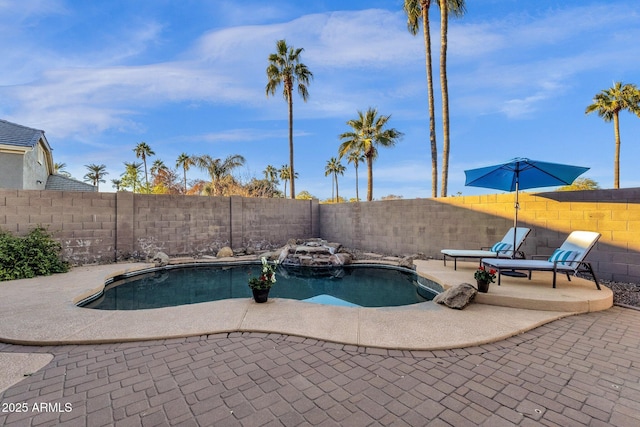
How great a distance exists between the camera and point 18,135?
993cm

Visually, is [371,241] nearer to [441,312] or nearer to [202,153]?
[441,312]

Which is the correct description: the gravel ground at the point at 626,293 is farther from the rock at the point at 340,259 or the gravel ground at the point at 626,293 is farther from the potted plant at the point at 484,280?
the rock at the point at 340,259

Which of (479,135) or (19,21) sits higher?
(19,21)

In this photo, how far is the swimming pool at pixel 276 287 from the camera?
16.9 ft

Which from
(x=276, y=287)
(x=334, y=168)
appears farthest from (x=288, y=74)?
(x=334, y=168)

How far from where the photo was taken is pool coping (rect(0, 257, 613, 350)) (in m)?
2.90

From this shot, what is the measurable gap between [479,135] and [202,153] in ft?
61.9

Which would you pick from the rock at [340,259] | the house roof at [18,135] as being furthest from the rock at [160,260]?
the house roof at [18,135]

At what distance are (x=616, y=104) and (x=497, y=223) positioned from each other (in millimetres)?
17363

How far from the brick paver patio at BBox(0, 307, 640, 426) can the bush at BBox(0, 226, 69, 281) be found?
450 cm

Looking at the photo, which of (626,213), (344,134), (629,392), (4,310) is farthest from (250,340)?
(344,134)

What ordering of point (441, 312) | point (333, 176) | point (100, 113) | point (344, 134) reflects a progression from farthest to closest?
1. point (333, 176)
2. point (344, 134)
3. point (100, 113)
4. point (441, 312)

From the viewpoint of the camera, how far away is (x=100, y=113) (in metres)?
11.2

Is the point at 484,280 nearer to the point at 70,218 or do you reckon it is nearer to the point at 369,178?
the point at 70,218
